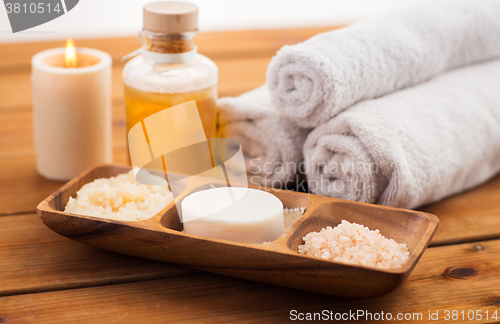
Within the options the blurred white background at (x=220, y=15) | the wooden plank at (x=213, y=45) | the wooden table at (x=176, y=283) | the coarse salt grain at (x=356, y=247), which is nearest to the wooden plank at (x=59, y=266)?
the wooden table at (x=176, y=283)

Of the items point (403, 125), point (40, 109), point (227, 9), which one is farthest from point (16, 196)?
point (227, 9)

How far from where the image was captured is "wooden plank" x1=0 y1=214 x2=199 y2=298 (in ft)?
1.64

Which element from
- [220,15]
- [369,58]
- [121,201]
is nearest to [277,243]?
[121,201]

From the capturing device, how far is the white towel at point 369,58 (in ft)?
1.99

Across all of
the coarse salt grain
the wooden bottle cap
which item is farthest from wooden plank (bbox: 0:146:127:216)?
the coarse salt grain

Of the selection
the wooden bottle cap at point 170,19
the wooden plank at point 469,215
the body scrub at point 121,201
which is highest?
the wooden bottle cap at point 170,19

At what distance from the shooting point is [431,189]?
62 centimetres

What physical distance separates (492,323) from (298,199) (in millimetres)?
215

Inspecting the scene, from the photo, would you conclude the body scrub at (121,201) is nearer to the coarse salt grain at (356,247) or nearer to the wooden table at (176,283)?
the wooden table at (176,283)

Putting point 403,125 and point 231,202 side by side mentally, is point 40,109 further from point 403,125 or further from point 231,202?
point 403,125

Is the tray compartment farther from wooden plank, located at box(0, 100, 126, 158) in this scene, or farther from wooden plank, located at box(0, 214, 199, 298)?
wooden plank, located at box(0, 100, 126, 158)

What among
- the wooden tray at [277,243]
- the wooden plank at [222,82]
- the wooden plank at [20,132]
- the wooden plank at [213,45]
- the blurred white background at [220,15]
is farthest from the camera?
the blurred white background at [220,15]

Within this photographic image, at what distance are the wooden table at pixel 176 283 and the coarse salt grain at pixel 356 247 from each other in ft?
0.14

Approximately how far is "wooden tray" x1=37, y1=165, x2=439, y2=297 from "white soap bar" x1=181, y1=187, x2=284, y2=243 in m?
0.02
